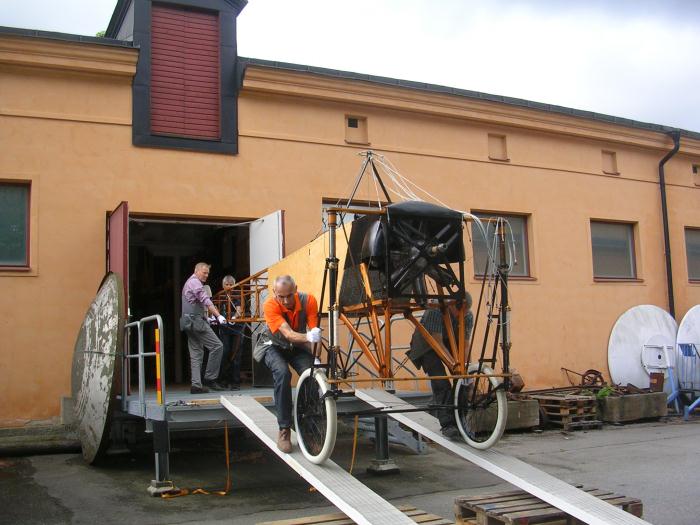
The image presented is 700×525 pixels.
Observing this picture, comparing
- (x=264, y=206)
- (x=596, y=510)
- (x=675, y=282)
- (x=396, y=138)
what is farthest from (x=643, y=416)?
(x=596, y=510)

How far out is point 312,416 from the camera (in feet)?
20.7

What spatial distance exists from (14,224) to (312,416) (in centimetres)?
637

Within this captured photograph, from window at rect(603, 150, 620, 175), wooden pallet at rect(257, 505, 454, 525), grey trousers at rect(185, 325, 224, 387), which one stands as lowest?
wooden pallet at rect(257, 505, 454, 525)

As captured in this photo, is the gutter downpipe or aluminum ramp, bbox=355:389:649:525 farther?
the gutter downpipe

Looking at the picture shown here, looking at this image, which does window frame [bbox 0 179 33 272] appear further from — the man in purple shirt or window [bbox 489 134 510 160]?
window [bbox 489 134 510 160]

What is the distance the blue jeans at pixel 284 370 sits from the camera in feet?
21.4

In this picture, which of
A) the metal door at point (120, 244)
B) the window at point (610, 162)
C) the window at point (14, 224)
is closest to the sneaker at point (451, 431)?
the metal door at point (120, 244)

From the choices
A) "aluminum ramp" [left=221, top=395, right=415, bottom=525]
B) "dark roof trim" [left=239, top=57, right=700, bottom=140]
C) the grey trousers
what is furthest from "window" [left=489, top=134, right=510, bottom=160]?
"aluminum ramp" [left=221, top=395, right=415, bottom=525]

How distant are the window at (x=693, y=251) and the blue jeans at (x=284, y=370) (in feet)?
41.2

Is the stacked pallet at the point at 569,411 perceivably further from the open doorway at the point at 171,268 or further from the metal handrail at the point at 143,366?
the metal handrail at the point at 143,366

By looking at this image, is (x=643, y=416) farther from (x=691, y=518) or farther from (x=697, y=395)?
(x=691, y=518)

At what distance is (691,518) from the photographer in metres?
6.59

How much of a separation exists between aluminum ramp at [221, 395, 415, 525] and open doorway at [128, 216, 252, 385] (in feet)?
22.4

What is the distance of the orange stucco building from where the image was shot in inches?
409
